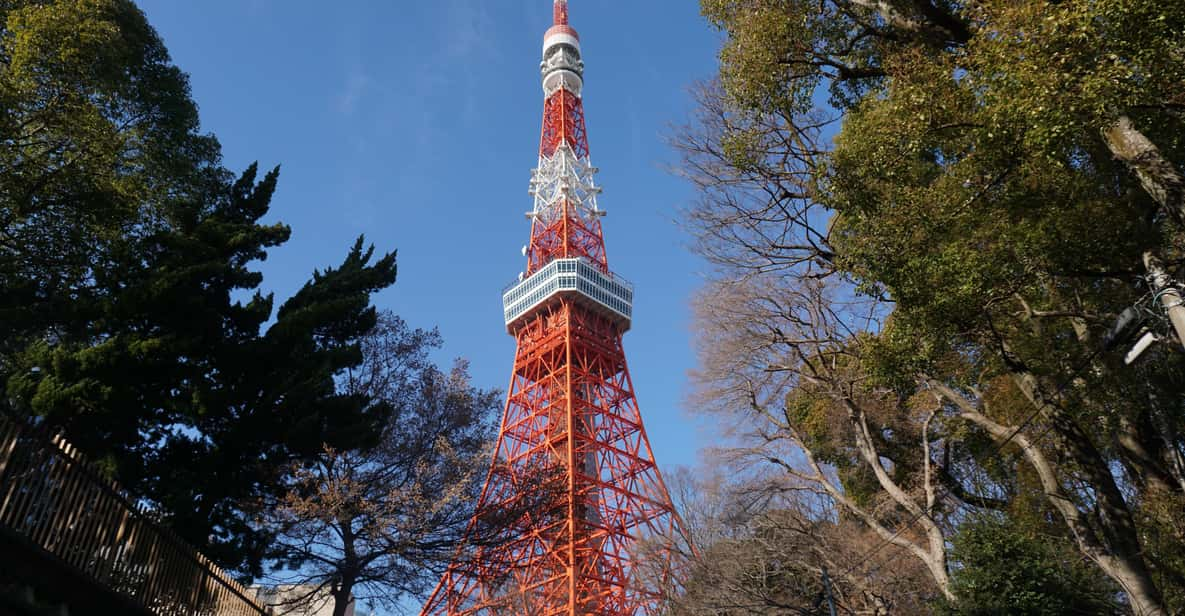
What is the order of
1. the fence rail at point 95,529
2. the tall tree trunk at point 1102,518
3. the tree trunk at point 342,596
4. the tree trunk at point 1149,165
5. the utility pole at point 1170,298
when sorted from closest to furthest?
1. the utility pole at point 1170,298
2. the tree trunk at point 1149,165
3. the fence rail at point 95,529
4. the tall tree trunk at point 1102,518
5. the tree trunk at point 342,596

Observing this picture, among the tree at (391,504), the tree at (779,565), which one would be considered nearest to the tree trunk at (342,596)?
the tree at (391,504)

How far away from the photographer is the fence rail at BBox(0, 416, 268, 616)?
5.21 metres

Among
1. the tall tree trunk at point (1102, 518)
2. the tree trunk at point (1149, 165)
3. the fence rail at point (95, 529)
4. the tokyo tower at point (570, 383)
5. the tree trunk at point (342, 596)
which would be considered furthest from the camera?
the tokyo tower at point (570, 383)

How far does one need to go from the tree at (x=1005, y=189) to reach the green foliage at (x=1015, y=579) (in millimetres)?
800

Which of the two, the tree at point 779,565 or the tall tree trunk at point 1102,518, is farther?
the tree at point 779,565

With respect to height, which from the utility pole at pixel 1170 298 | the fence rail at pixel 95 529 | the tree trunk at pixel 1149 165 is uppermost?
the tree trunk at pixel 1149 165

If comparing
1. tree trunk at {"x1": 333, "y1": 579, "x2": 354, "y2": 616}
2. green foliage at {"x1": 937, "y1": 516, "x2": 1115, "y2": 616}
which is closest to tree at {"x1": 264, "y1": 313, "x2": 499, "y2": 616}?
tree trunk at {"x1": 333, "y1": 579, "x2": 354, "y2": 616}

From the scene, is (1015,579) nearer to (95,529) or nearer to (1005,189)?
(1005,189)

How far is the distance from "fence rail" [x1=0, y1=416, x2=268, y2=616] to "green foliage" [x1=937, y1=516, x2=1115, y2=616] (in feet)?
25.0

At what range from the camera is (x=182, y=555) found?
280 inches

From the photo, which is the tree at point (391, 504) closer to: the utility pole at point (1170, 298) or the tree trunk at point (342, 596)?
the tree trunk at point (342, 596)

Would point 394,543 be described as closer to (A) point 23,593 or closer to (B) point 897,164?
(A) point 23,593

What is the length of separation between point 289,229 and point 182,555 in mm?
5529

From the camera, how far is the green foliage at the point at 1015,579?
7848mm
